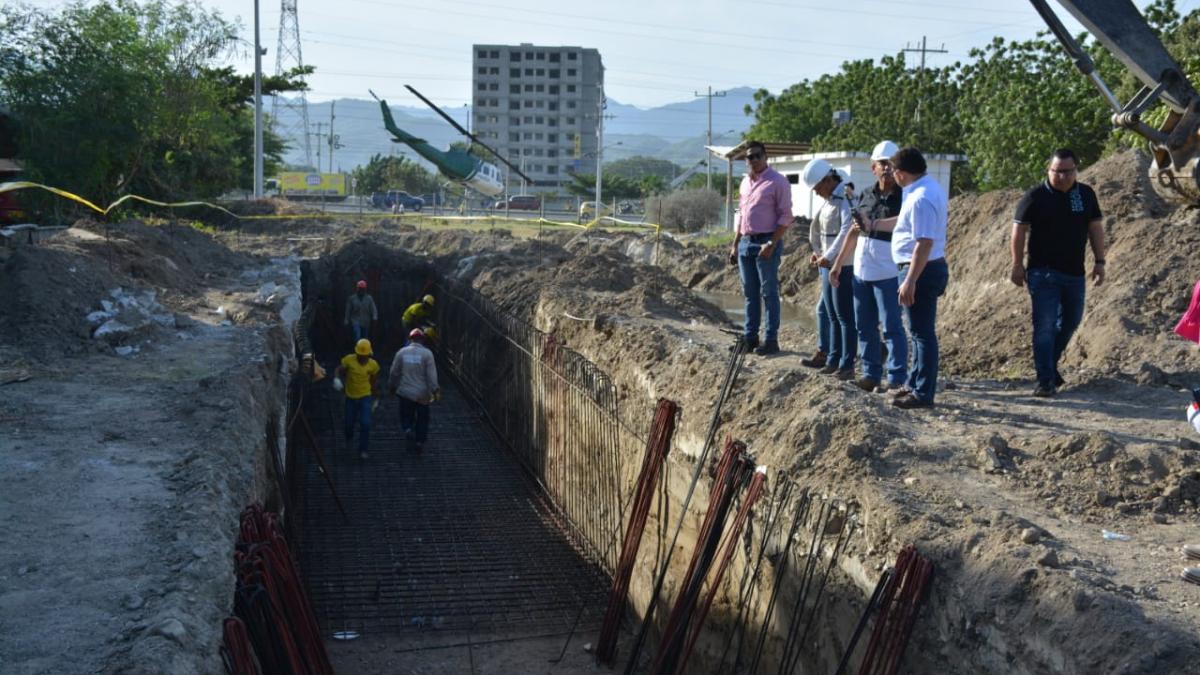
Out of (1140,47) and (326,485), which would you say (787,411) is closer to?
(1140,47)

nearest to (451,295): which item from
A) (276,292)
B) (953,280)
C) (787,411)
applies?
(276,292)

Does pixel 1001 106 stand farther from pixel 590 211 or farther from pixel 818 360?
pixel 590 211

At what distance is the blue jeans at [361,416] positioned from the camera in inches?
468

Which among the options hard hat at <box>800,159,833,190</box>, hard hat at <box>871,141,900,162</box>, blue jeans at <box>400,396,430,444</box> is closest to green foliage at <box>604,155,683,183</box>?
blue jeans at <box>400,396,430,444</box>

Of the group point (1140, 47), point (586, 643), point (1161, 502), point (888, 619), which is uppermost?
point (1140, 47)

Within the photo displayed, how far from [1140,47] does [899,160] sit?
141 centimetres

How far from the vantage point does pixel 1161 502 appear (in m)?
4.93

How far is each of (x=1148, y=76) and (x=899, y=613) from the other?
2.89 m

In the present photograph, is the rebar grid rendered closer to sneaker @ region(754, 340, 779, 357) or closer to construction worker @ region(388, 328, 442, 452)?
construction worker @ region(388, 328, 442, 452)

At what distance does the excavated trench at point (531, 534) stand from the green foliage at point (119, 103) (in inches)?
422

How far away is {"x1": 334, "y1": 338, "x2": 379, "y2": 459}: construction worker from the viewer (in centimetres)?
1166

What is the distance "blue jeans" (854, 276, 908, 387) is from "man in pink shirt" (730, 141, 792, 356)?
0.99 metres

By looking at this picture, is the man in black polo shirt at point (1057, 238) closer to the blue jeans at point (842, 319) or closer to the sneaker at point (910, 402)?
the sneaker at point (910, 402)

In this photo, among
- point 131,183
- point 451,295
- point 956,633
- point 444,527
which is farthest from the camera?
point 131,183
